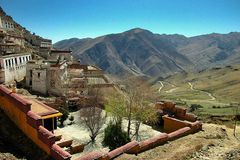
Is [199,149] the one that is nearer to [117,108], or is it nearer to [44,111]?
[117,108]

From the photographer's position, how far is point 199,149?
70.2 ft

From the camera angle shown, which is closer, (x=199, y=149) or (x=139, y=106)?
(x=199, y=149)

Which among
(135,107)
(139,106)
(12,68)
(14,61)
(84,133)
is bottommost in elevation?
(84,133)

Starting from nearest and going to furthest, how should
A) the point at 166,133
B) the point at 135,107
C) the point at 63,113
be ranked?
the point at 166,133
the point at 135,107
the point at 63,113

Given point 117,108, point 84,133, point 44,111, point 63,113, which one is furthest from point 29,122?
point 117,108

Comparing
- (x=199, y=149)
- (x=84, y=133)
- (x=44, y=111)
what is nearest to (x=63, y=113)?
(x=84, y=133)

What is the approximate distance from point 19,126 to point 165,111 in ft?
53.0

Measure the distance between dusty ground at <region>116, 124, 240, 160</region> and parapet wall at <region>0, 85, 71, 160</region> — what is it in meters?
4.30

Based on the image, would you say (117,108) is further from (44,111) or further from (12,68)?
(12,68)

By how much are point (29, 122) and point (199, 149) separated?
12.7 metres

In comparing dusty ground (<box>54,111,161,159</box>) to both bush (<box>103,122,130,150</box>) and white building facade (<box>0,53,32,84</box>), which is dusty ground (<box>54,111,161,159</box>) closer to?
bush (<box>103,122,130,150</box>)

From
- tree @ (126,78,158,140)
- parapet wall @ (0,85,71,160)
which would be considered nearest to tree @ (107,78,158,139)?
tree @ (126,78,158,140)

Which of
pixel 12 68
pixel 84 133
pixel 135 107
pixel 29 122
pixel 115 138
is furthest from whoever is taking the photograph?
pixel 12 68

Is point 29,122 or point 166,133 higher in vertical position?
point 29,122
